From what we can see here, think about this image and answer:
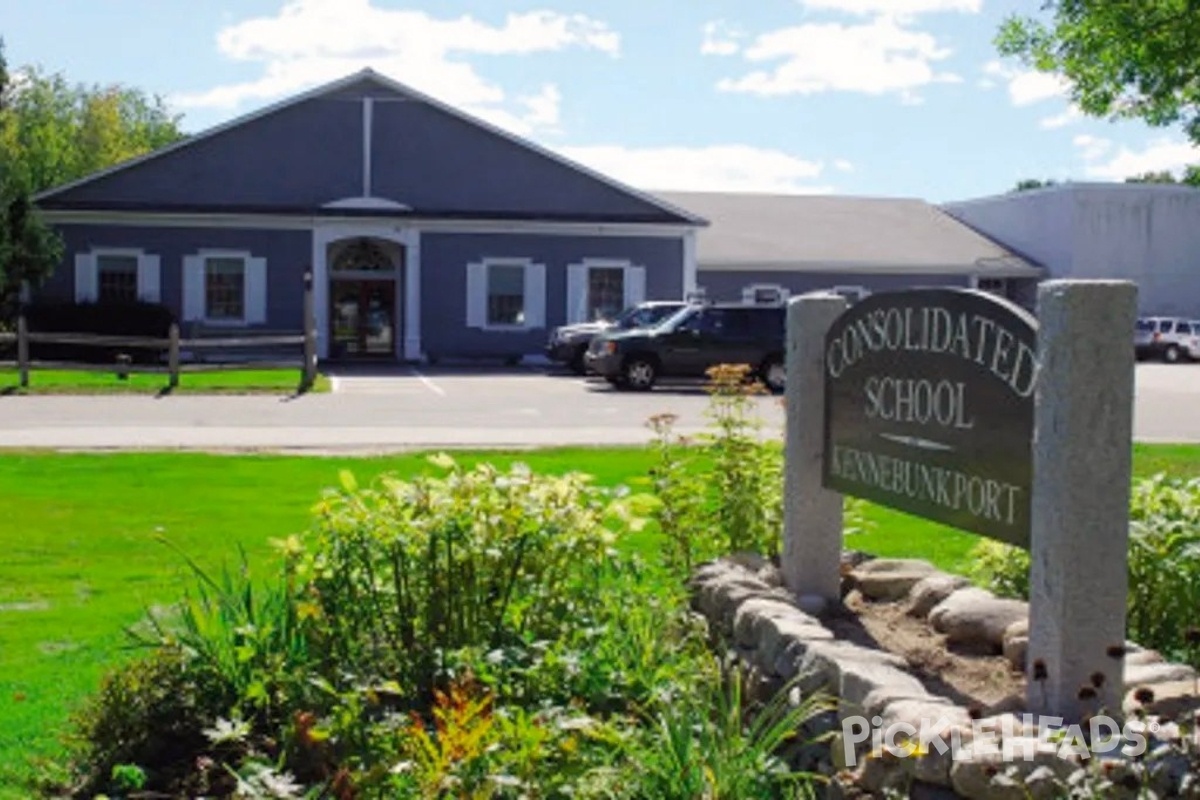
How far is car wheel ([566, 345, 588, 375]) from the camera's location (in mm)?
35281

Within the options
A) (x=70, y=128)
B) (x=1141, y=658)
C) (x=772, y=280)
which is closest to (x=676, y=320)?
(x=772, y=280)

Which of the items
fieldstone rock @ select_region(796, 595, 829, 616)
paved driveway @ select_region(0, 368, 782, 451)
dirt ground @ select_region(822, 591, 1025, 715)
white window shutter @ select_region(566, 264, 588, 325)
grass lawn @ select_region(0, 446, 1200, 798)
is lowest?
grass lawn @ select_region(0, 446, 1200, 798)

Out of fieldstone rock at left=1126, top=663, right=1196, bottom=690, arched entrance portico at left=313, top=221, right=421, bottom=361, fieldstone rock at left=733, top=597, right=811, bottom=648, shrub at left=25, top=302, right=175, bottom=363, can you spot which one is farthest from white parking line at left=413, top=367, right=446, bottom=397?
fieldstone rock at left=1126, top=663, right=1196, bottom=690

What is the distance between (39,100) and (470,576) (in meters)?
80.5

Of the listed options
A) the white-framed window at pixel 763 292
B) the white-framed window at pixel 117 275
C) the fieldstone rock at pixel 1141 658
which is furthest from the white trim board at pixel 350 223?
the fieldstone rock at pixel 1141 658

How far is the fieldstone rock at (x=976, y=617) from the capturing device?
19.2ft

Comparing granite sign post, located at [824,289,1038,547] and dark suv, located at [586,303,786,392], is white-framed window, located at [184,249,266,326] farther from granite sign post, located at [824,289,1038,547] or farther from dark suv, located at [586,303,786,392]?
granite sign post, located at [824,289,1038,547]

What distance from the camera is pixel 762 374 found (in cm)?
3122

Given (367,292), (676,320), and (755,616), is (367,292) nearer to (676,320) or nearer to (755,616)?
(676,320)

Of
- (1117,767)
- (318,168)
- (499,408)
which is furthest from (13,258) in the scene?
(1117,767)

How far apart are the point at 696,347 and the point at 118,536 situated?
69.2ft

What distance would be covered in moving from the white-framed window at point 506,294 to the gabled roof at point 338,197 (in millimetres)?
1642

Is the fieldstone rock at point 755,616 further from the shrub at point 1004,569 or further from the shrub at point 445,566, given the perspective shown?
the shrub at point 1004,569

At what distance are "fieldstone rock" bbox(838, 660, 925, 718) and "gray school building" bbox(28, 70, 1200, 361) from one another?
33560 mm
